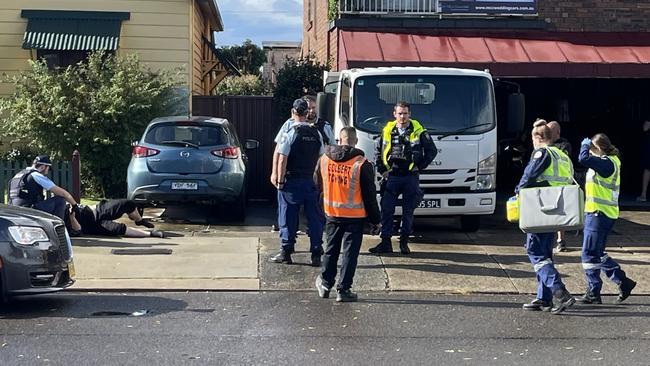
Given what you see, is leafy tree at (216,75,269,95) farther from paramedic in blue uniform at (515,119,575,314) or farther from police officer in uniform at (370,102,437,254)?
paramedic in blue uniform at (515,119,575,314)

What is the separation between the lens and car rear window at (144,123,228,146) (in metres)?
12.4

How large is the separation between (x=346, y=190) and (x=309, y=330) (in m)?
1.48

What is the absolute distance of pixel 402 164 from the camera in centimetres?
1001

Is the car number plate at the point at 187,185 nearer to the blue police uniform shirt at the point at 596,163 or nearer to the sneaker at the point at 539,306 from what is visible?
the sneaker at the point at 539,306

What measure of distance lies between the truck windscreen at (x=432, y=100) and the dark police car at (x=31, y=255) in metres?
4.66

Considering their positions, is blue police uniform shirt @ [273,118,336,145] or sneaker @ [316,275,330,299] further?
blue police uniform shirt @ [273,118,336,145]

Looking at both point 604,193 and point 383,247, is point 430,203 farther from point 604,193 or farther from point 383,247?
point 604,193

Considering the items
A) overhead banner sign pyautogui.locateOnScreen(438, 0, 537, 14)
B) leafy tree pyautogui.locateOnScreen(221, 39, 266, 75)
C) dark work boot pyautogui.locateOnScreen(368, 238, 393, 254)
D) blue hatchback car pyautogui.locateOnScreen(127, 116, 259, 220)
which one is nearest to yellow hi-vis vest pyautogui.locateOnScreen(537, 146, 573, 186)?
dark work boot pyautogui.locateOnScreen(368, 238, 393, 254)

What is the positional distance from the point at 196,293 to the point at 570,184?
378cm

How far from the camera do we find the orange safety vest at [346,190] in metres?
7.79

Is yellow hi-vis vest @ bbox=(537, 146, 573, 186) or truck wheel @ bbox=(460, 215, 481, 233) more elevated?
yellow hi-vis vest @ bbox=(537, 146, 573, 186)

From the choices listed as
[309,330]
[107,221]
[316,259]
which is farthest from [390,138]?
[107,221]

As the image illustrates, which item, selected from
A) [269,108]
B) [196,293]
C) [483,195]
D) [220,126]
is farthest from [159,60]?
[196,293]

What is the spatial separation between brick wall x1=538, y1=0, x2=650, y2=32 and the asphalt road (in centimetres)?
867
